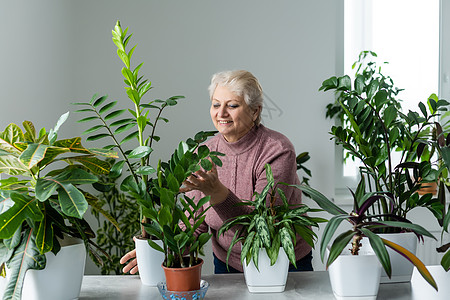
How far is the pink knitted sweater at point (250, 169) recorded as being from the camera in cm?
192

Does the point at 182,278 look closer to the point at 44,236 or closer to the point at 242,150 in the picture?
the point at 44,236

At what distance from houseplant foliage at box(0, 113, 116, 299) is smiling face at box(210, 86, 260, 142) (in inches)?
33.7

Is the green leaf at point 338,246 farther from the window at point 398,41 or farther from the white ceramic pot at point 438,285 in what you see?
the window at point 398,41

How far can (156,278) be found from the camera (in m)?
1.38

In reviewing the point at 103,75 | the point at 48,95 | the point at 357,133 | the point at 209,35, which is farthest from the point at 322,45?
the point at 357,133

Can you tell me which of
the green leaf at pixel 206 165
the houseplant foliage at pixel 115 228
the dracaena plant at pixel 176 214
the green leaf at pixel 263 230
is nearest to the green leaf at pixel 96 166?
the dracaena plant at pixel 176 214

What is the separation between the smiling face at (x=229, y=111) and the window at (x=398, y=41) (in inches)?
81.5

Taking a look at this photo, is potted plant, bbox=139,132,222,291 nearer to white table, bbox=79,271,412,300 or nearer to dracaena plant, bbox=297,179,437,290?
white table, bbox=79,271,412,300

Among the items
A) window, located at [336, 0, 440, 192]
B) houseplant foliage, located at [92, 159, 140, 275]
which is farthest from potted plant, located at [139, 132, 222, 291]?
window, located at [336, 0, 440, 192]

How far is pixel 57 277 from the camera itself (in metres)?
1.20

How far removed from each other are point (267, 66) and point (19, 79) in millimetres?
1930

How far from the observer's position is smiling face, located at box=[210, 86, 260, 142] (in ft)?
6.56

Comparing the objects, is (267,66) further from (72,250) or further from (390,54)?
(72,250)

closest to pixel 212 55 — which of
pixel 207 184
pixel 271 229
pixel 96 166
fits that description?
pixel 207 184
